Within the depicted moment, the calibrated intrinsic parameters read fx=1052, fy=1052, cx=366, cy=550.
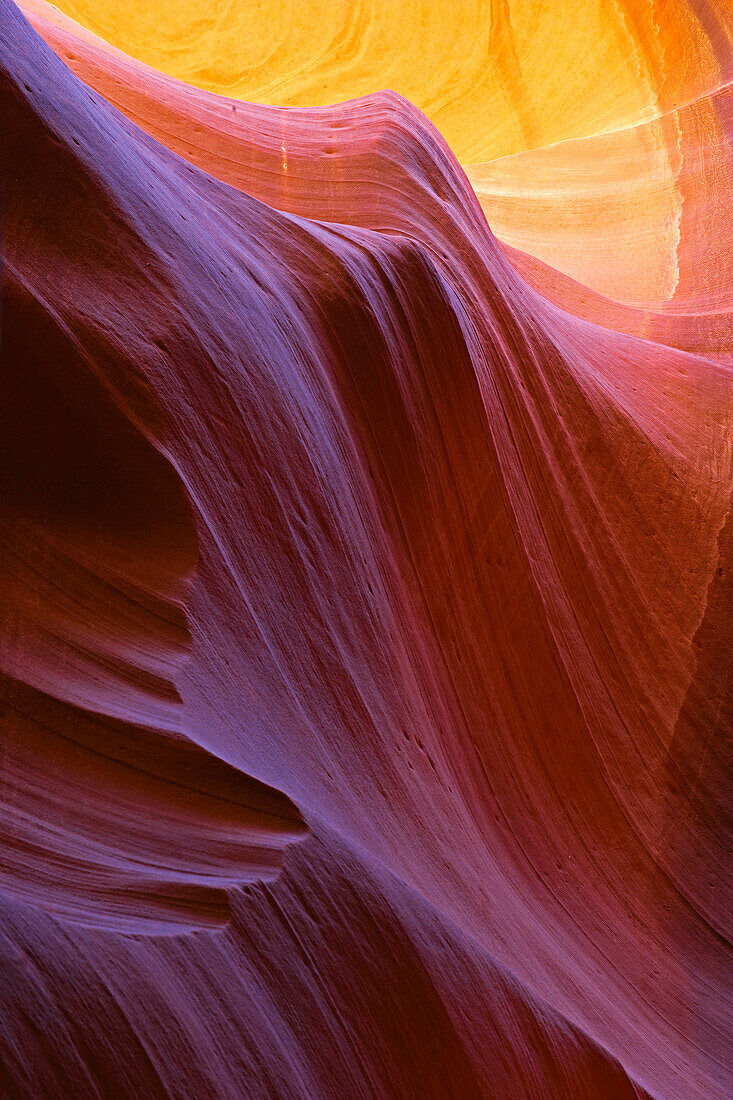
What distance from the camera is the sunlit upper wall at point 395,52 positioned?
721cm

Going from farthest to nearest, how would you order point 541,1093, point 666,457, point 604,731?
point 666,457, point 604,731, point 541,1093

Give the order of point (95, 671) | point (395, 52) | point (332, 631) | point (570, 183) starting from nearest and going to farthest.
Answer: point (95, 671)
point (332, 631)
point (570, 183)
point (395, 52)

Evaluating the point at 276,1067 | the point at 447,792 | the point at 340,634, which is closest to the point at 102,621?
the point at 340,634

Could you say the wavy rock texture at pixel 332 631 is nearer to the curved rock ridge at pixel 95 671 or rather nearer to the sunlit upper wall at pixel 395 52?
the curved rock ridge at pixel 95 671

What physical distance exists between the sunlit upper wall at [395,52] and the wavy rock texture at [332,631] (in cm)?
386

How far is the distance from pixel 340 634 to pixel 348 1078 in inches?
34.3

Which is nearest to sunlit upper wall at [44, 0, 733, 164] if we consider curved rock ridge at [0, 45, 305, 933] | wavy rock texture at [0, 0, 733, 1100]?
wavy rock texture at [0, 0, 733, 1100]

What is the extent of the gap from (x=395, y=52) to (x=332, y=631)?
21.4ft

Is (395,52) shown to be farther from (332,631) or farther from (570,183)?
(332,631)

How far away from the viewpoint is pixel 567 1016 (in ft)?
7.00

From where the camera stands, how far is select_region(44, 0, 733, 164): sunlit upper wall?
7211 mm

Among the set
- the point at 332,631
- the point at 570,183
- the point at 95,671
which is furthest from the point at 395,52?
the point at 95,671

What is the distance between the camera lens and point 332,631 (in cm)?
221

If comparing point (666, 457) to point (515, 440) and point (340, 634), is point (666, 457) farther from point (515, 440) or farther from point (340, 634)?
point (340, 634)
